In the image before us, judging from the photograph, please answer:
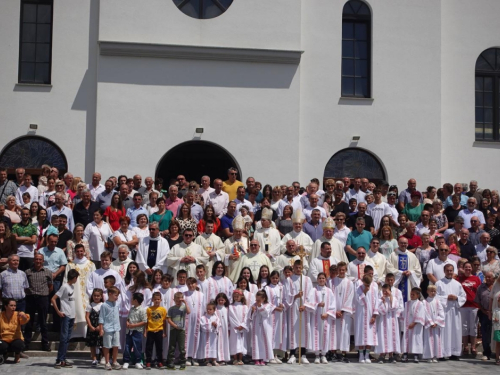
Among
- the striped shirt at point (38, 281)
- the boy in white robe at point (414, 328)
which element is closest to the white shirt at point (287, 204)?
the boy in white robe at point (414, 328)

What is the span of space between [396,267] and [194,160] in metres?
7.32

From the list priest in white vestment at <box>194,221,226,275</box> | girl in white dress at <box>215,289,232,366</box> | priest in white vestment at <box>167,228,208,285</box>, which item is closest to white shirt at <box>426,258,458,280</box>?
priest in white vestment at <box>194,221,226,275</box>

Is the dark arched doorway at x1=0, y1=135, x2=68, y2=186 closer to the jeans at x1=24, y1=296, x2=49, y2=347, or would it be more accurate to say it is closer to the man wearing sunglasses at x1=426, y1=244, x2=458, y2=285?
the jeans at x1=24, y1=296, x2=49, y2=347

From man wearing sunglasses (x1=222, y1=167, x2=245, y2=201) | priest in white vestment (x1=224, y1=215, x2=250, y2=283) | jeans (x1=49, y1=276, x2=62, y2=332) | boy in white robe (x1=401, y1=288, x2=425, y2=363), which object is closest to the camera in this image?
jeans (x1=49, y1=276, x2=62, y2=332)

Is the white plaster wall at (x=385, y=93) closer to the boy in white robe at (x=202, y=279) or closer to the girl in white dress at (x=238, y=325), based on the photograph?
the boy in white robe at (x=202, y=279)

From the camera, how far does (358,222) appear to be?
57.9ft

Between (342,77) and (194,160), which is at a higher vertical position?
(342,77)

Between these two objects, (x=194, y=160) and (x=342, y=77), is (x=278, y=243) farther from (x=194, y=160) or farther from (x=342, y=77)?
(x=342, y=77)

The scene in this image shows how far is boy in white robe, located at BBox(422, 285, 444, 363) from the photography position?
16719 mm

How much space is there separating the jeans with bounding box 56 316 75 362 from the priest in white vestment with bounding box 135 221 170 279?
6.42 feet

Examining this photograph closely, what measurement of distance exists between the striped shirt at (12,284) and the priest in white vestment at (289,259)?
15.1 ft

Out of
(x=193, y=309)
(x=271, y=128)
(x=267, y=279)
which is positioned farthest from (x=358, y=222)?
(x=271, y=128)

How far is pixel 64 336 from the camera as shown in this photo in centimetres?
1502

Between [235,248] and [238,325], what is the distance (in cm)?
185
